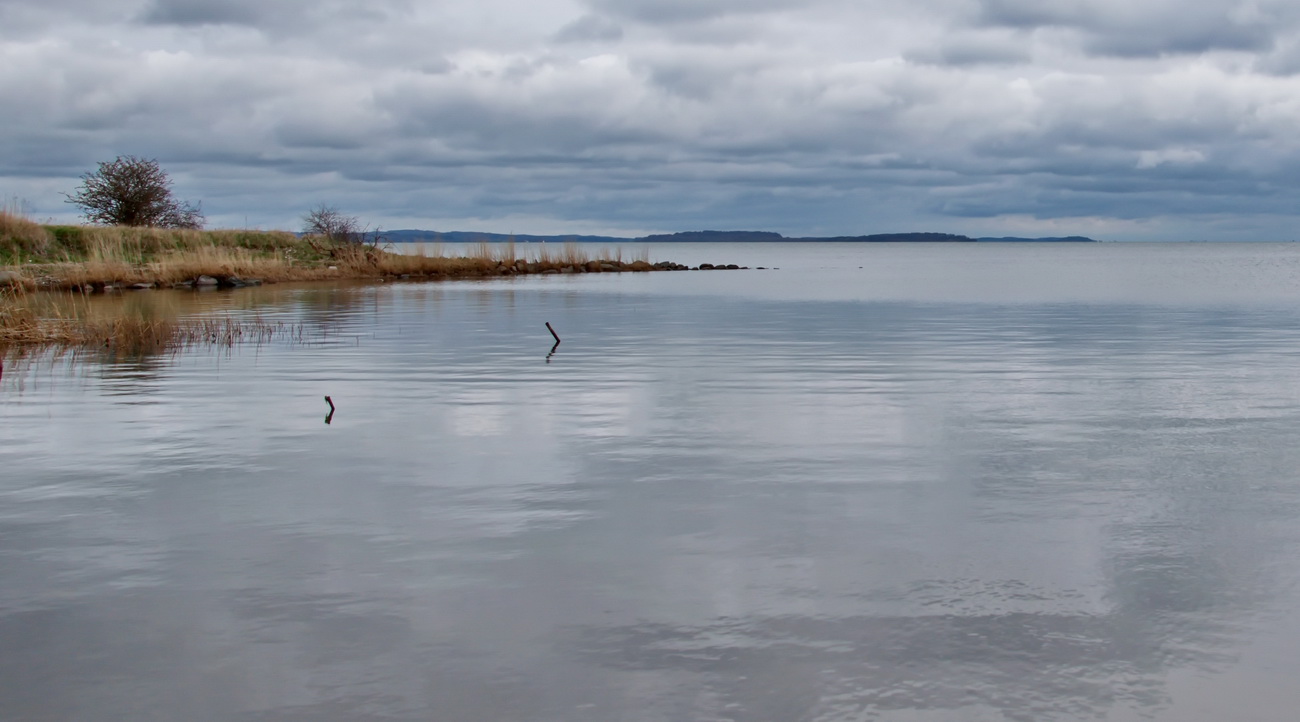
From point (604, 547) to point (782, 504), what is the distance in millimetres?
1798

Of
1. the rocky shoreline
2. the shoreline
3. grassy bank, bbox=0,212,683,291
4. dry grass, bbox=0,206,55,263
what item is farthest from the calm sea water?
dry grass, bbox=0,206,55,263

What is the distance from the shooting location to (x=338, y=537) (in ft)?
27.1

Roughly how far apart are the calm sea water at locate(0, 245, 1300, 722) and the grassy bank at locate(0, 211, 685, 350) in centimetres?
512

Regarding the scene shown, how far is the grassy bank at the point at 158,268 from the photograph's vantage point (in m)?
22.8

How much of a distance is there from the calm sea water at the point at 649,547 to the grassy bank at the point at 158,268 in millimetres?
5124

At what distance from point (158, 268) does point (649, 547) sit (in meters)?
40.9

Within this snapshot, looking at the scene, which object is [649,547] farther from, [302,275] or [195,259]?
[302,275]

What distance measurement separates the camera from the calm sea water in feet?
18.5

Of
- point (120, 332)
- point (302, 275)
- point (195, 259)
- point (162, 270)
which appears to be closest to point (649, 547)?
point (120, 332)

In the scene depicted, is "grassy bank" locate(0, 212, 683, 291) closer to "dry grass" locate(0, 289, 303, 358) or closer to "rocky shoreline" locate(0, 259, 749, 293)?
"rocky shoreline" locate(0, 259, 749, 293)

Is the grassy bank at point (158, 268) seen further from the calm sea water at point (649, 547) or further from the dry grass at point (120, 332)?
the calm sea water at point (649, 547)

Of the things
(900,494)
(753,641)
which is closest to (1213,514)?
(900,494)

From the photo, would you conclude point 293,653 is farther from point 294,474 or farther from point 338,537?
point 294,474

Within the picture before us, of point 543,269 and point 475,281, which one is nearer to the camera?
point 475,281
